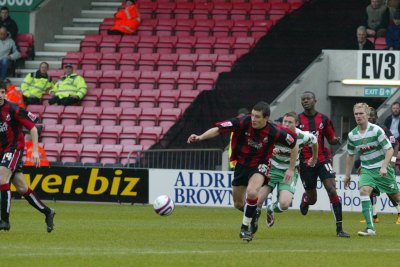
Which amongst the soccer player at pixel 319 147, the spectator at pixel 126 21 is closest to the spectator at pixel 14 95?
the spectator at pixel 126 21

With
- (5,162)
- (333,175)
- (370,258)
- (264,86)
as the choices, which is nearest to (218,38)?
(264,86)

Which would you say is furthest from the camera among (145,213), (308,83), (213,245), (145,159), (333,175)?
(308,83)

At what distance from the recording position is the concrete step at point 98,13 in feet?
115

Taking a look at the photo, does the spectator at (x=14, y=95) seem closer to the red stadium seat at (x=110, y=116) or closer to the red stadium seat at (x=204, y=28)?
the red stadium seat at (x=110, y=116)

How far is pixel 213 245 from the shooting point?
14.8 m

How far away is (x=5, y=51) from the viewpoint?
107ft

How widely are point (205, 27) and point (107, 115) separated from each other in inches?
151

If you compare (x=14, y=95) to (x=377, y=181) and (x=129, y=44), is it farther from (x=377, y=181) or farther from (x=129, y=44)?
(x=377, y=181)

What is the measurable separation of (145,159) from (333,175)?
32.1 ft

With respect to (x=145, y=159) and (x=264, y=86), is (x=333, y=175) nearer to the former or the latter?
(x=145, y=159)

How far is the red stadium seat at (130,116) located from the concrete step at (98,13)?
523cm

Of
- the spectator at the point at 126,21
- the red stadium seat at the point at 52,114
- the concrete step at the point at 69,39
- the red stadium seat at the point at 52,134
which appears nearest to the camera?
the red stadium seat at the point at 52,134

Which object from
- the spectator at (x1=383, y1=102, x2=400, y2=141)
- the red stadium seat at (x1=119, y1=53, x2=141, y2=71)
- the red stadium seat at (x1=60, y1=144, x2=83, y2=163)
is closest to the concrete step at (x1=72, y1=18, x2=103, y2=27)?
the red stadium seat at (x1=119, y1=53, x2=141, y2=71)

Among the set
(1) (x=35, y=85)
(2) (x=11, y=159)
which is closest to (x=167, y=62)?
(1) (x=35, y=85)
